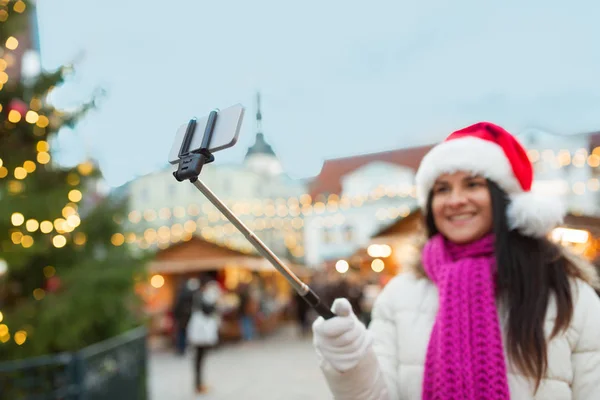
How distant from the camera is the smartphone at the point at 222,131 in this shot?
1106 mm

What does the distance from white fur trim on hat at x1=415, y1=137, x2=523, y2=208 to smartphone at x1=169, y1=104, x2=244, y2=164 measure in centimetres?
86

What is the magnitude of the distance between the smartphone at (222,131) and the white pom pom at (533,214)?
97cm

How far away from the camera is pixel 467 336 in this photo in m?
1.52

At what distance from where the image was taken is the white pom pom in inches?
63.1

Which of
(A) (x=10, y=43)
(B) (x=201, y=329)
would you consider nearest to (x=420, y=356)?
(A) (x=10, y=43)

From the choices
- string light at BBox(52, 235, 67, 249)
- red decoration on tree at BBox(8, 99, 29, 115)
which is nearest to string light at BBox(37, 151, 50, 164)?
red decoration on tree at BBox(8, 99, 29, 115)

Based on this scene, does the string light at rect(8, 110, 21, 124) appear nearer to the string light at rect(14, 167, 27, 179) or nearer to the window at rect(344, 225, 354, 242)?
the string light at rect(14, 167, 27, 179)

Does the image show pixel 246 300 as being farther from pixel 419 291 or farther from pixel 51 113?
pixel 419 291

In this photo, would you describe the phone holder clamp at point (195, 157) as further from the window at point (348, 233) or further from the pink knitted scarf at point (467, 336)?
the window at point (348, 233)

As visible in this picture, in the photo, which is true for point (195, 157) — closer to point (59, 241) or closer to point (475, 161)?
point (475, 161)

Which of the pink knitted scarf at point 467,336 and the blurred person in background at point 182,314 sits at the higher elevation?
the pink knitted scarf at point 467,336

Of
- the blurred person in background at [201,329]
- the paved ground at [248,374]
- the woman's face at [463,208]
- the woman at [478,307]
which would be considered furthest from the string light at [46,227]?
the woman's face at [463,208]

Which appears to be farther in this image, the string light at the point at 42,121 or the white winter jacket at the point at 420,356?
the string light at the point at 42,121

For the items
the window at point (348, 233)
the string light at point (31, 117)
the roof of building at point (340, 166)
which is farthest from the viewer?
the roof of building at point (340, 166)
